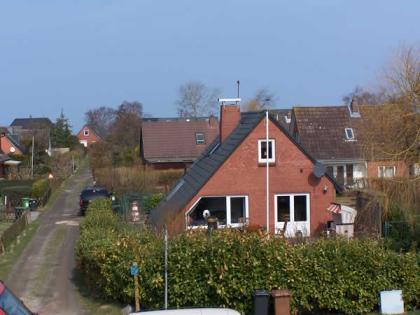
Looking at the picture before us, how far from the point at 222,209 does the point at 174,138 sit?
30812mm

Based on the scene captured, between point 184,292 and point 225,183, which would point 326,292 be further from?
point 225,183

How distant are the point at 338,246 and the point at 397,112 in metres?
11.2

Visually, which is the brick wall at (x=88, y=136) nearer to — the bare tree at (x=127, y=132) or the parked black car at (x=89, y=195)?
the bare tree at (x=127, y=132)

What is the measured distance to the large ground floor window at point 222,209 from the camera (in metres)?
27.1

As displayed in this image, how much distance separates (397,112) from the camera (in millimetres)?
23641

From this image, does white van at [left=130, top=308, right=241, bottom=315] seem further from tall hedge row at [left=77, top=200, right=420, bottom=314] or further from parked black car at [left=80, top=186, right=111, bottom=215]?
parked black car at [left=80, top=186, right=111, bottom=215]

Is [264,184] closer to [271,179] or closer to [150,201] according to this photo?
[271,179]

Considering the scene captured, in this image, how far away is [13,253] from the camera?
78.9 ft

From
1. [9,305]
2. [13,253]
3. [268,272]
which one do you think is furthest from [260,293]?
[13,253]

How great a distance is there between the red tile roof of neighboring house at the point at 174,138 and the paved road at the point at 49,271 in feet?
66.3

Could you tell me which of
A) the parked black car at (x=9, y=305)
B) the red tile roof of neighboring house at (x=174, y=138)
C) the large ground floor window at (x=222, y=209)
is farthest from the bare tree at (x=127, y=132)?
the parked black car at (x=9, y=305)

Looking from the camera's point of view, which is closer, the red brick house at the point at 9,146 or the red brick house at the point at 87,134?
the red brick house at the point at 9,146

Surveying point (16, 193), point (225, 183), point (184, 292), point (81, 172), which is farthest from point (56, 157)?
point (184, 292)

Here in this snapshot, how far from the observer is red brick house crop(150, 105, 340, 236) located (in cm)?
2777
